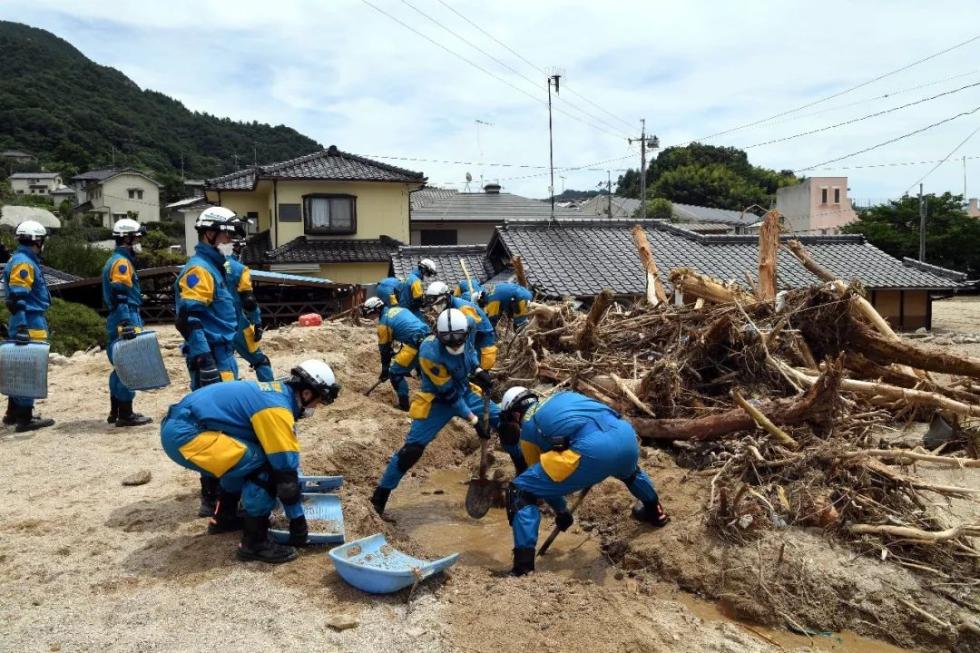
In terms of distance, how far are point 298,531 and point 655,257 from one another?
13158 millimetres

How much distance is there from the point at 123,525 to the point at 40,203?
43.7 meters

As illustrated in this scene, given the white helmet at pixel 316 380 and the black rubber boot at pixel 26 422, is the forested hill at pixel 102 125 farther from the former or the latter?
the white helmet at pixel 316 380

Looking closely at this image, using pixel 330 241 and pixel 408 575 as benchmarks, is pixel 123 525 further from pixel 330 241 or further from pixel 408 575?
pixel 330 241

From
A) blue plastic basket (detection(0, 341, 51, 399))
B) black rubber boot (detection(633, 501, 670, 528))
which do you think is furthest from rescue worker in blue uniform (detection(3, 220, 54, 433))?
black rubber boot (detection(633, 501, 670, 528))

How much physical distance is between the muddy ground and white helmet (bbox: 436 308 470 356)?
133 cm

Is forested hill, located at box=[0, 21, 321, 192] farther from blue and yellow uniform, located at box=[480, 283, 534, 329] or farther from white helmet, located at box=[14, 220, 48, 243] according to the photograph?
white helmet, located at box=[14, 220, 48, 243]

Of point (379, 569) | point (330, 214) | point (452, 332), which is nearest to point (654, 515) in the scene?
point (452, 332)

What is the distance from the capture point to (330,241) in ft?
75.2

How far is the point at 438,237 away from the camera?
2717 centimetres

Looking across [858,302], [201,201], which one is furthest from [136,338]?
[201,201]

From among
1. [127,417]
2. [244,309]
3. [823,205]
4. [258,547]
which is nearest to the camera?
[258,547]

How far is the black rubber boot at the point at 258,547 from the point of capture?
13.2ft

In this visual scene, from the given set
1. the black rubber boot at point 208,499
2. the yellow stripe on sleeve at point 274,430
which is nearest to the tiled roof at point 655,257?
the black rubber boot at point 208,499

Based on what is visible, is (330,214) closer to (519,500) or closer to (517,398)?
(517,398)
